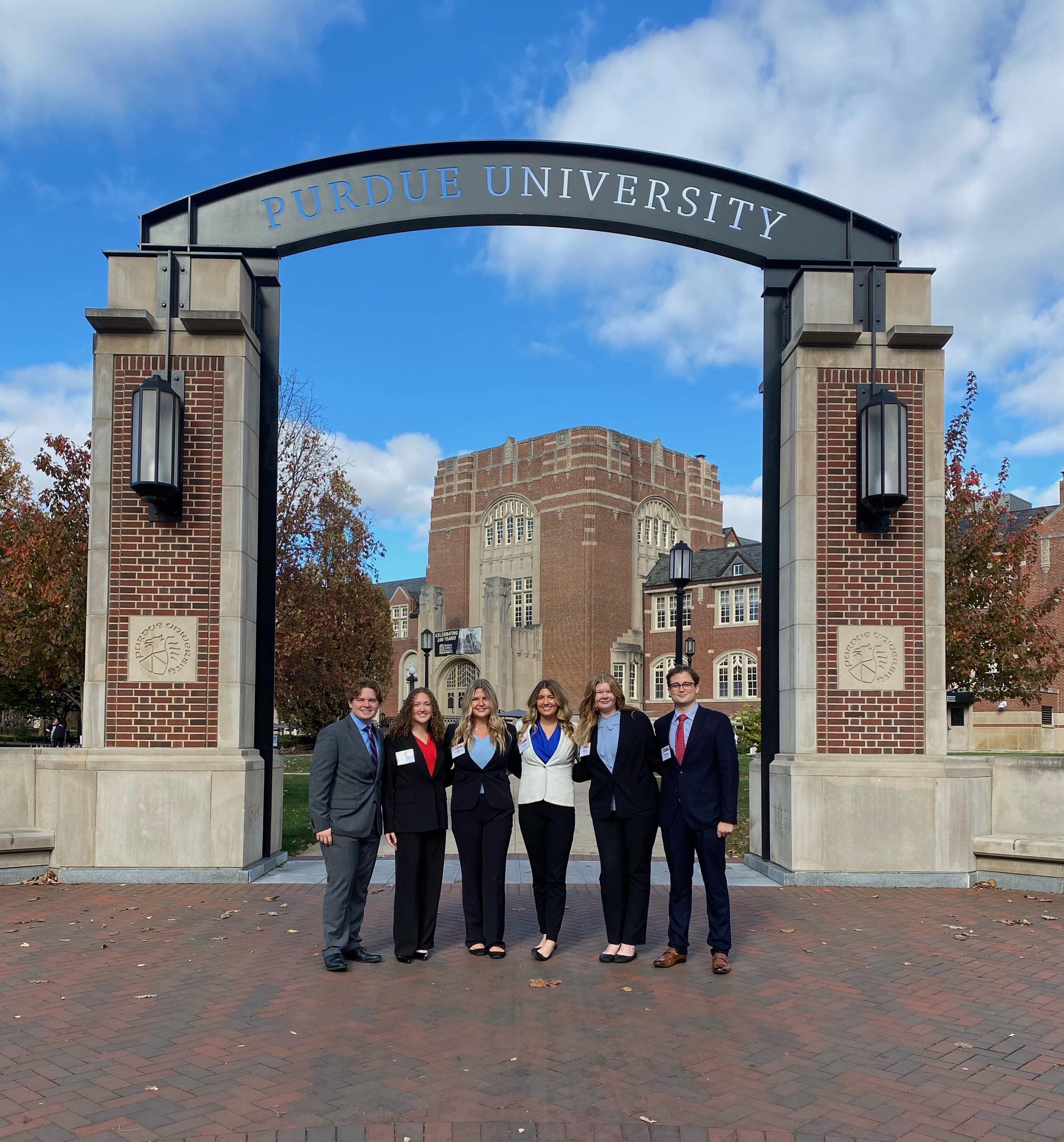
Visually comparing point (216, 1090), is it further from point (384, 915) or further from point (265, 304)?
point (265, 304)

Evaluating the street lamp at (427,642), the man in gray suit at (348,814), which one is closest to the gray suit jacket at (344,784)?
the man in gray suit at (348,814)

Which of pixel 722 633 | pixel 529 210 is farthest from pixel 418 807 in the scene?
pixel 722 633

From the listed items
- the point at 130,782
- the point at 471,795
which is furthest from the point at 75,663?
the point at 471,795

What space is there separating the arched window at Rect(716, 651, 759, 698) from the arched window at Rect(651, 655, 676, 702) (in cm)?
301

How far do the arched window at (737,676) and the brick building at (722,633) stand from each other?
0.02 m

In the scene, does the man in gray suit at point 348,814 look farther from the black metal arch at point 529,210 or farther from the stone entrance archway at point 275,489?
the black metal arch at point 529,210

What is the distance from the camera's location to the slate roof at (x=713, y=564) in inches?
2047

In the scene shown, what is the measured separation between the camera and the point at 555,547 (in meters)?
58.2

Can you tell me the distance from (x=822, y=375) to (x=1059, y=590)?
40.7ft

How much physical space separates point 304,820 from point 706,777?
8.94m

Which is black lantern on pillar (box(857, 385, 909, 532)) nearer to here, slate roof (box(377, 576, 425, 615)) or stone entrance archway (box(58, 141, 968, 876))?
stone entrance archway (box(58, 141, 968, 876))

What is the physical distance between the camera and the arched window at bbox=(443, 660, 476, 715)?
60.5 metres

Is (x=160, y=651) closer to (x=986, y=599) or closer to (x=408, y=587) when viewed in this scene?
(x=986, y=599)

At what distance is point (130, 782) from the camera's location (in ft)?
29.3
